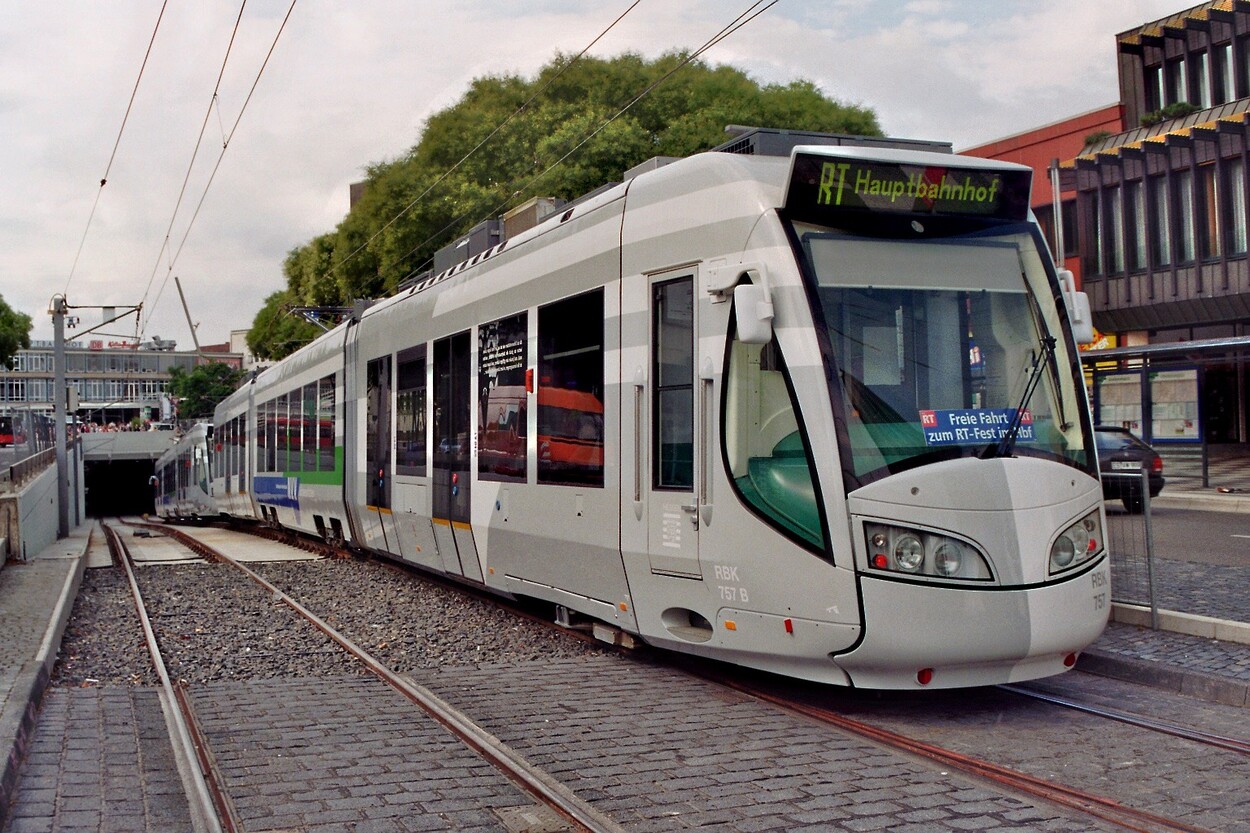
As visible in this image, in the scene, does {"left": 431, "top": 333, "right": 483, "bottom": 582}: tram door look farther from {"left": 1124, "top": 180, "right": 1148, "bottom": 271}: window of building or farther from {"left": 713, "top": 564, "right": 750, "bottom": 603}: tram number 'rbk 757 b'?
{"left": 1124, "top": 180, "right": 1148, "bottom": 271}: window of building

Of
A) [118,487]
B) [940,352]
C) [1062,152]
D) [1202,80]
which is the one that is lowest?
[118,487]

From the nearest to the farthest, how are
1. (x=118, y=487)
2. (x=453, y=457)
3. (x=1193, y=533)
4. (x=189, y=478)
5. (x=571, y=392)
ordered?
1. (x=571, y=392)
2. (x=453, y=457)
3. (x=1193, y=533)
4. (x=189, y=478)
5. (x=118, y=487)

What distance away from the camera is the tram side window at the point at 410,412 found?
12086 mm

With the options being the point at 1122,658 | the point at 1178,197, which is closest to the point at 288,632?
the point at 1122,658

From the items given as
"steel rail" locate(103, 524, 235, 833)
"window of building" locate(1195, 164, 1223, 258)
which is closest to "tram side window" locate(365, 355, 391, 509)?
"steel rail" locate(103, 524, 235, 833)

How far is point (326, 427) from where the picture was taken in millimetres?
16594

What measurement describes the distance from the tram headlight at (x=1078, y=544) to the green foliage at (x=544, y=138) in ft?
83.1

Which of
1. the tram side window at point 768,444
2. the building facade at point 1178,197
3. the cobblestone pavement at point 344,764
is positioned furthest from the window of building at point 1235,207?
the cobblestone pavement at point 344,764

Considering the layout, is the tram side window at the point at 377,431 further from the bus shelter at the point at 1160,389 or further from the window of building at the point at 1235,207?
the window of building at the point at 1235,207

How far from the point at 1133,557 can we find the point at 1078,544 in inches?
114

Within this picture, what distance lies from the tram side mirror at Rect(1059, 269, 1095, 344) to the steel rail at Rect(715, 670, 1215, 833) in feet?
8.69

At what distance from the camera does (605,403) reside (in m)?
8.08

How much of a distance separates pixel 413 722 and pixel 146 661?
329 cm

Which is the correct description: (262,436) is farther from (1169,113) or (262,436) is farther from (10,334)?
(10,334)
